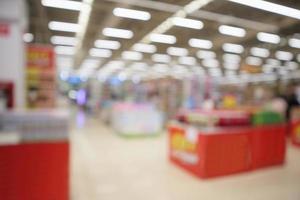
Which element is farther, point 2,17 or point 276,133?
point 276,133

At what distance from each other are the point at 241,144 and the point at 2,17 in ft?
15.8

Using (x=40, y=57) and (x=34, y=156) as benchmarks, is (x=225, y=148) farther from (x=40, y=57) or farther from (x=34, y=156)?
(x=40, y=57)

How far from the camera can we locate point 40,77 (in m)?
5.65

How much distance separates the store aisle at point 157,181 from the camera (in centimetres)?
359

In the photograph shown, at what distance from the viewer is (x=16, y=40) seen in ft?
14.1

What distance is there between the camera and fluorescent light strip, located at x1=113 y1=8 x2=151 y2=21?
325 centimetres

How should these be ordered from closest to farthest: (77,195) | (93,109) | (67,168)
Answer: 1. (67,168)
2. (77,195)
3. (93,109)

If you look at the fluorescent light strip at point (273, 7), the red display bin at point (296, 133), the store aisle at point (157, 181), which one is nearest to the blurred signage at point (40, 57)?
the store aisle at point (157, 181)

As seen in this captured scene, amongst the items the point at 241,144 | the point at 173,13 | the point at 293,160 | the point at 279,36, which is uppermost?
the point at 173,13

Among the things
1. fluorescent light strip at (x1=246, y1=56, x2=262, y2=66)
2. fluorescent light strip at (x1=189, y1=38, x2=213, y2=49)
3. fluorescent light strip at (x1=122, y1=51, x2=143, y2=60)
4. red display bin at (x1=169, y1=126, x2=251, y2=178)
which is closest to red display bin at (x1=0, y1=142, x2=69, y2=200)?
red display bin at (x1=169, y1=126, x2=251, y2=178)

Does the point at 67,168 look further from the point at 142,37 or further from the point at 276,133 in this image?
the point at 276,133

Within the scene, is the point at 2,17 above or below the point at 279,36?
above

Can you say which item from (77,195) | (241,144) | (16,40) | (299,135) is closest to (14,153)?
(77,195)

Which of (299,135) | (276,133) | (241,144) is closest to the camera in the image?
(241,144)
